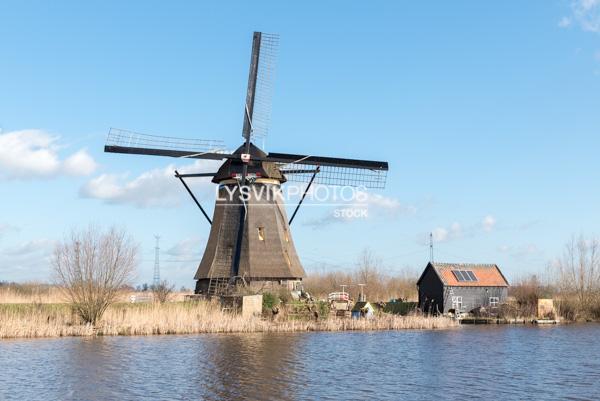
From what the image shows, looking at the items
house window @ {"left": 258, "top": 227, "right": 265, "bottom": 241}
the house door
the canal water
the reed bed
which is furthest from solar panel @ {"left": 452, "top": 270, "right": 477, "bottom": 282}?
house window @ {"left": 258, "top": 227, "right": 265, "bottom": 241}

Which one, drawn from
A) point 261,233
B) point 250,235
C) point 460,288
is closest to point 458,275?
point 460,288

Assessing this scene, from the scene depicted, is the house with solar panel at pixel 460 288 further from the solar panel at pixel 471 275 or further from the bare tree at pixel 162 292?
the bare tree at pixel 162 292

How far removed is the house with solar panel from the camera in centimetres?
3759

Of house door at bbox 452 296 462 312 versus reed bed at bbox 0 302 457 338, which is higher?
house door at bbox 452 296 462 312

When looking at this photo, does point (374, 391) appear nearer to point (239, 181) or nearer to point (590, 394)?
point (590, 394)

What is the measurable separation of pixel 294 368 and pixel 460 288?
22.8 metres

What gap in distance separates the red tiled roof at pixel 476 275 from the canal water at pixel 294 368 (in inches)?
508

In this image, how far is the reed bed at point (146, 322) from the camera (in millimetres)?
22797

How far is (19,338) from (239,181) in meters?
11.2

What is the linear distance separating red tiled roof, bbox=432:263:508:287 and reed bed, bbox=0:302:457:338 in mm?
10776

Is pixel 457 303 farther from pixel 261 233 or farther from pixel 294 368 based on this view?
pixel 294 368

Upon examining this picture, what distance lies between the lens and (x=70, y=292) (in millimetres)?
24094

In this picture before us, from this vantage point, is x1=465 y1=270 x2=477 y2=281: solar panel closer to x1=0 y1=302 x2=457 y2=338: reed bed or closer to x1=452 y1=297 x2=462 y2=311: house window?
x1=452 y1=297 x2=462 y2=311: house window

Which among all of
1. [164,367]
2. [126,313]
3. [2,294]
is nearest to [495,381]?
[164,367]
